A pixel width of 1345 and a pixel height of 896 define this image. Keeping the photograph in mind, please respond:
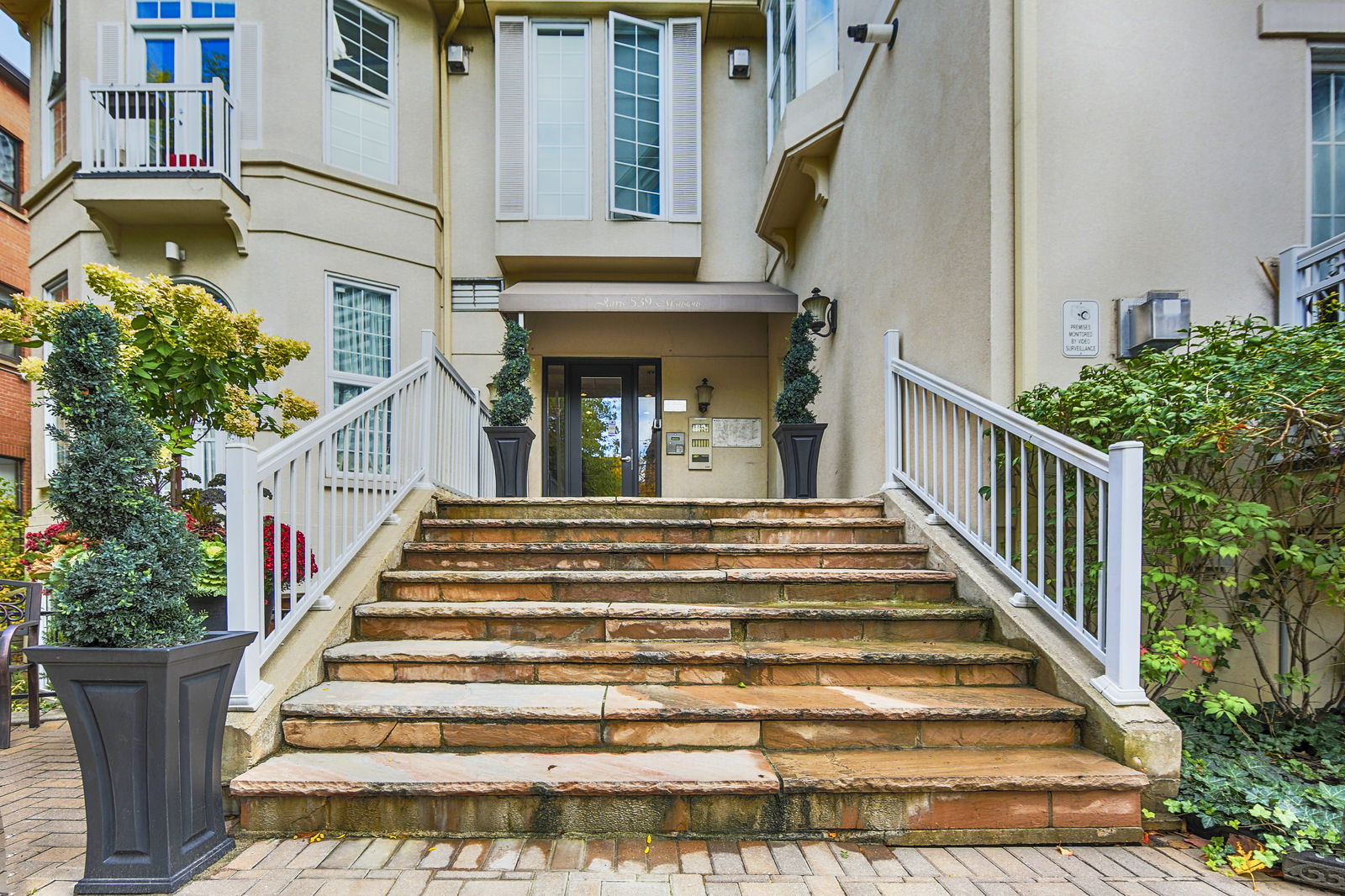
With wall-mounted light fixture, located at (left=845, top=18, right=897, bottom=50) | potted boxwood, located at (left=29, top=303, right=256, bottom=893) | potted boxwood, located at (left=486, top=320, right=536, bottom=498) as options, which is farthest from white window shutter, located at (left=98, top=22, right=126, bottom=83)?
wall-mounted light fixture, located at (left=845, top=18, right=897, bottom=50)

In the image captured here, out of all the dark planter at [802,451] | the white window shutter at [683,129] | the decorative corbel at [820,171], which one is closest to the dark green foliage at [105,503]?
the dark planter at [802,451]

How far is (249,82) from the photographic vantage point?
208 inches

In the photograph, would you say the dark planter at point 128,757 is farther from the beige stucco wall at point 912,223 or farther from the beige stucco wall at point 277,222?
the beige stucco wall at point 277,222

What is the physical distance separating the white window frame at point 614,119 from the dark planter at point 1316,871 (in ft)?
19.7

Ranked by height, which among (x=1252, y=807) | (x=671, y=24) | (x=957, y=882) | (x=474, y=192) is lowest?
(x=957, y=882)

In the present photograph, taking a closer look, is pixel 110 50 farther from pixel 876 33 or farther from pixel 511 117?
pixel 876 33

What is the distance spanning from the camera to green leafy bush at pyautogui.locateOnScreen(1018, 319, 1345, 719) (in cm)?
205

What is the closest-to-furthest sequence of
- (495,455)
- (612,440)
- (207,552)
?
1. (207,552)
2. (495,455)
3. (612,440)

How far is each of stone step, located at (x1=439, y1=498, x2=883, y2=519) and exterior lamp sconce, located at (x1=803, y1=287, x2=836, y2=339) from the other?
1701 millimetres

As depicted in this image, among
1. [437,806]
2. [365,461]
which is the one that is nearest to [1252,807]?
[437,806]

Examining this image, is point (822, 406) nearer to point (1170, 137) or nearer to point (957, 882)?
point (1170, 137)

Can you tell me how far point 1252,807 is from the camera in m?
1.84

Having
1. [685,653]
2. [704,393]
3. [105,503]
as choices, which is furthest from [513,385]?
[105,503]

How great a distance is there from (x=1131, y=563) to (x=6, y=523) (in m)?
7.82
